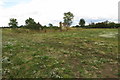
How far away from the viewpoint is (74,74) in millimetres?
12742

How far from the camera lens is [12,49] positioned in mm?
19234

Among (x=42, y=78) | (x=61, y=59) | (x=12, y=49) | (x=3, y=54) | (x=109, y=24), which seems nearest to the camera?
(x=42, y=78)

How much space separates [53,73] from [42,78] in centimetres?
105

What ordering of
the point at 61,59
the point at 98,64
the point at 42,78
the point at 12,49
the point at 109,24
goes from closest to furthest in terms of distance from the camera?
1. the point at 42,78
2. the point at 98,64
3. the point at 61,59
4. the point at 12,49
5. the point at 109,24

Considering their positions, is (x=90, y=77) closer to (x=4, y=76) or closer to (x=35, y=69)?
(x=35, y=69)

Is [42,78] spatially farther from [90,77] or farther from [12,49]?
[12,49]

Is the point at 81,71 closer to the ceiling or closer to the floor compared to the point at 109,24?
closer to the floor

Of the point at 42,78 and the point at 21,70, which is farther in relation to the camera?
the point at 21,70

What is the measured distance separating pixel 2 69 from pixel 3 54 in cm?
420

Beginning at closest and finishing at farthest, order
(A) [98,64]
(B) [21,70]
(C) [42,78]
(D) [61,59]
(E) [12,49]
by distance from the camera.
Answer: (C) [42,78] < (B) [21,70] < (A) [98,64] < (D) [61,59] < (E) [12,49]

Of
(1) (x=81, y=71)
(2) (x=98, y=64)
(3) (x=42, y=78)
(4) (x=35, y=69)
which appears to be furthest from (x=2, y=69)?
(2) (x=98, y=64)

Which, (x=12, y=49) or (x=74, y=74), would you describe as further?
(x=12, y=49)

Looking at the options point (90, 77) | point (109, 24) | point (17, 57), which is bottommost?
point (90, 77)

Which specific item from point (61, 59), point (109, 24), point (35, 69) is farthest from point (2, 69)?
point (109, 24)
